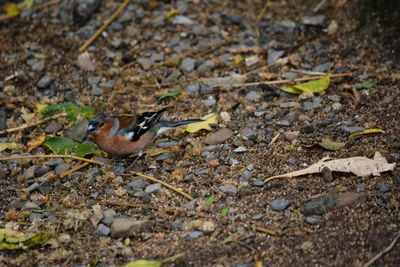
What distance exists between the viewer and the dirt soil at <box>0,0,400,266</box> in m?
4.11

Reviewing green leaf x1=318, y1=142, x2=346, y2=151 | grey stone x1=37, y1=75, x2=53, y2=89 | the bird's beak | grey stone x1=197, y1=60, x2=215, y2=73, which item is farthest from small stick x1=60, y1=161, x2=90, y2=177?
green leaf x1=318, y1=142, x2=346, y2=151

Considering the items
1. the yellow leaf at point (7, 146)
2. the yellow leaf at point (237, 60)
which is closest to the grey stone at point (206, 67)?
the yellow leaf at point (237, 60)

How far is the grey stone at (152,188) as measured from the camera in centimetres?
485

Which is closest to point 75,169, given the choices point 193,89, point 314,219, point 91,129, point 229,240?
point 91,129

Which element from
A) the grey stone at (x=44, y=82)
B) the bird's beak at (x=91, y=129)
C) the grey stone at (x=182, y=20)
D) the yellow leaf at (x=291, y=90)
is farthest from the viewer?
the grey stone at (x=182, y=20)

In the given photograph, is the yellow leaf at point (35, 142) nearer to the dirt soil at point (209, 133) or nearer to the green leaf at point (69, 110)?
the dirt soil at point (209, 133)

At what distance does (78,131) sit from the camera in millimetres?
5895

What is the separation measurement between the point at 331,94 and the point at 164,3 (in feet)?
9.82

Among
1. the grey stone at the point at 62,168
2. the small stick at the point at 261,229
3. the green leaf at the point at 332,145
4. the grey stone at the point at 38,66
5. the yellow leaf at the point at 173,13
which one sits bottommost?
the grey stone at the point at 62,168

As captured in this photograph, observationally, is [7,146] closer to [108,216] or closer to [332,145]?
[108,216]

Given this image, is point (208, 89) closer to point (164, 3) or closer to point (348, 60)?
point (348, 60)

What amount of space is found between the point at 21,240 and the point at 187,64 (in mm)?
3276

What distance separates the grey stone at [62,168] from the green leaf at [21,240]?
3.53ft

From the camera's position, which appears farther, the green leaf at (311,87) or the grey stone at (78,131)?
the green leaf at (311,87)
